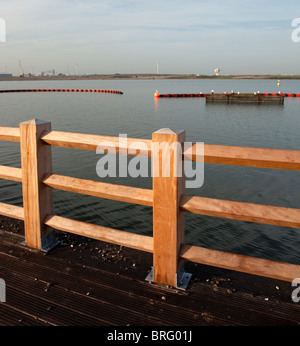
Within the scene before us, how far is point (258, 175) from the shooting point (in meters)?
14.7

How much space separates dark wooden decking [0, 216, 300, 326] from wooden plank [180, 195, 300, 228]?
883mm

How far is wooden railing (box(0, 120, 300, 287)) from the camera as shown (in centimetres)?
333

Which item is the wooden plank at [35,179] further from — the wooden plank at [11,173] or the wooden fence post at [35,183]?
the wooden plank at [11,173]

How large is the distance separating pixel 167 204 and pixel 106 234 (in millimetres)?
952


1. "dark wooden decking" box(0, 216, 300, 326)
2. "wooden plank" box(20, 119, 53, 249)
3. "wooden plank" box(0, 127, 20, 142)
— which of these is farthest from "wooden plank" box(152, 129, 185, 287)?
"wooden plank" box(0, 127, 20, 142)

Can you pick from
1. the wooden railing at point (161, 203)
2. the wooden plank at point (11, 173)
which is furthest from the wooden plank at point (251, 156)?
the wooden plank at point (11, 173)

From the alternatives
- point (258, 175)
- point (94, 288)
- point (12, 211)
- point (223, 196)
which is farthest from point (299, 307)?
point (258, 175)

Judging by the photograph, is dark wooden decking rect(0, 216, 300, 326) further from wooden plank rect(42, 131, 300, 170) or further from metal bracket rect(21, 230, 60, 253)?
wooden plank rect(42, 131, 300, 170)

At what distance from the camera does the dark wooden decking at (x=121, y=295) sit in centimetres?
332

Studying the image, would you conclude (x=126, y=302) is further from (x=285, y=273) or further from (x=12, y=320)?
(x=285, y=273)

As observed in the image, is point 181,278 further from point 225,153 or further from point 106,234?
point 225,153
